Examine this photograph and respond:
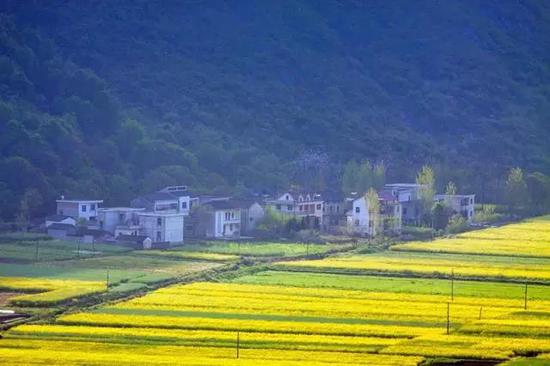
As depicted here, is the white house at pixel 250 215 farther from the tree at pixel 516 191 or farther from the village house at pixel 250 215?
the tree at pixel 516 191

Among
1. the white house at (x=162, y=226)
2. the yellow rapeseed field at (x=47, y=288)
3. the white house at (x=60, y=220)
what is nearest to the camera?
the yellow rapeseed field at (x=47, y=288)

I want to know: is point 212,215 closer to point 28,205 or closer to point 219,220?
point 219,220

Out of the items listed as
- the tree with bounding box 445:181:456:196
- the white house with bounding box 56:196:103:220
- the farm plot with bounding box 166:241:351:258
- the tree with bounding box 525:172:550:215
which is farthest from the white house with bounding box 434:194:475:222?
the white house with bounding box 56:196:103:220

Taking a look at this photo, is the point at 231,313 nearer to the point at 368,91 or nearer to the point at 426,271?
the point at 426,271

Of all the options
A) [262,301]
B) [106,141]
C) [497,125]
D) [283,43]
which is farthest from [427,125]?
[262,301]

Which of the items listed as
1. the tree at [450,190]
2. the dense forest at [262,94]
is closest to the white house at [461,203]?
the tree at [450,190]

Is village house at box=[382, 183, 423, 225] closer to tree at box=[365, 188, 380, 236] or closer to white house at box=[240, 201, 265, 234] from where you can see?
tree at box=[365, 188, 380, 236]

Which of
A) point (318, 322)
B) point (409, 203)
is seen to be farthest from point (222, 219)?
point (318, 322)
